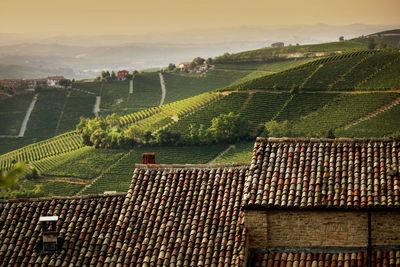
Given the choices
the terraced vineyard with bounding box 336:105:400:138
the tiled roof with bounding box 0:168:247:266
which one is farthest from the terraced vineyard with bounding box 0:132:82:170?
the tiled roof with bounding box 0:168:247:266

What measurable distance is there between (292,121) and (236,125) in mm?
8140

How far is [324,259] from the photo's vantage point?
49.4 feet

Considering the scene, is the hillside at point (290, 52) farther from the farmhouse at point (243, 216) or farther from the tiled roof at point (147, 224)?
the tiled roof at point (147, 224)

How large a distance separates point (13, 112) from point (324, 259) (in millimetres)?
127655

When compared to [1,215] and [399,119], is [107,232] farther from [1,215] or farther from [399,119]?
[399,119]

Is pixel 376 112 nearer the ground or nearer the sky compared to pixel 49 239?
nearer the ground

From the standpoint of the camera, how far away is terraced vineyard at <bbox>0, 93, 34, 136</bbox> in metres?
128

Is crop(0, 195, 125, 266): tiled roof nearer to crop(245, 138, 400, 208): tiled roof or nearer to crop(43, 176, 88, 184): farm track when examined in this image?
crop(245, 138, 400, 208): tiled roof

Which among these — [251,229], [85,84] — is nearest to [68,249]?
[251,229]

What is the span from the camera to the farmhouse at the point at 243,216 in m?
14.9

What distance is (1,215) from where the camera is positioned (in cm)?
1716

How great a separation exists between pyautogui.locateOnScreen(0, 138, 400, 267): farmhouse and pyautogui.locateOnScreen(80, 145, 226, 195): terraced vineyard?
2130 inches

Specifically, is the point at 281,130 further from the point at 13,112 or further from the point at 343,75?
the point at 13,112

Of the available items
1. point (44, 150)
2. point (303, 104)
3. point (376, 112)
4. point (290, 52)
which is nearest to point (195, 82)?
point (290, 52)
